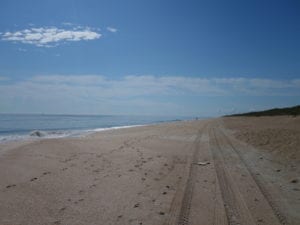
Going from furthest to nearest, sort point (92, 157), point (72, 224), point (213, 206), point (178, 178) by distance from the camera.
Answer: point (92, 157) < point (178, 178) < point (213, 206) < point (72, 224)

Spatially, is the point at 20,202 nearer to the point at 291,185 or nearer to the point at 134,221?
the point at 134,221

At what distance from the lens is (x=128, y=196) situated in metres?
6.28

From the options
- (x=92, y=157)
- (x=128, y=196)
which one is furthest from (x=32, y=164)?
(x=128, y=196)

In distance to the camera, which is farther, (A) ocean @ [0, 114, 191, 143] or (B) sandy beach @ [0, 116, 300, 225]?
(A) ocean @ [0, 114, 191, 143]

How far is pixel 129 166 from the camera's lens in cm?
952

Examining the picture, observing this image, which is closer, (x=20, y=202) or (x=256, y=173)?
(x=20, y=202)

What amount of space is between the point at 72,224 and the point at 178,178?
3.63 metres

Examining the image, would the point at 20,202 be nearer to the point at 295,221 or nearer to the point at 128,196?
the point at 128,196

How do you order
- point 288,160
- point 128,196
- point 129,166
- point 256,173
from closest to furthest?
point 128,196
point 256,173
point 129,166
point 288,160

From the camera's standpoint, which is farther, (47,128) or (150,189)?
(47,128)

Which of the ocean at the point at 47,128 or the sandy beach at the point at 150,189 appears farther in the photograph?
the ocean at the point at 47,128

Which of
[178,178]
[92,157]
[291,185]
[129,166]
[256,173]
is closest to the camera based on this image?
[291,185]

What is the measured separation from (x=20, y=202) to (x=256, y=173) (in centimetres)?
616

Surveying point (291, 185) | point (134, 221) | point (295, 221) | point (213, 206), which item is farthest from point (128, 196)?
point (291, 185)
